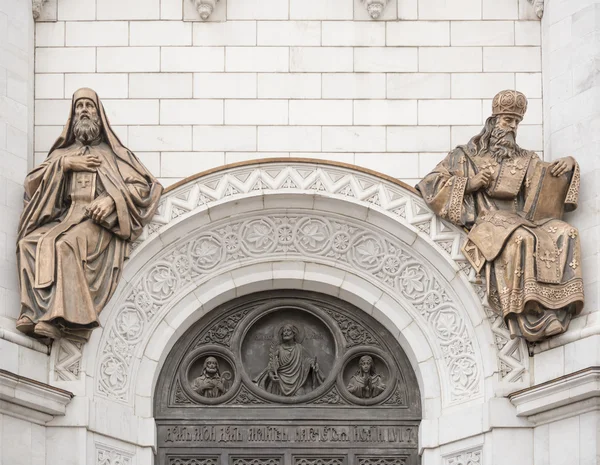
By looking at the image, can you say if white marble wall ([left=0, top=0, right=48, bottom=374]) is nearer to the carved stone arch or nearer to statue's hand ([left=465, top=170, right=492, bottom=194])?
the carved stone arch

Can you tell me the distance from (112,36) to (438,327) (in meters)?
4.62

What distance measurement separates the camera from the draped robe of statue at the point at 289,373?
19.8m

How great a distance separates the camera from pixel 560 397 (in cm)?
1848

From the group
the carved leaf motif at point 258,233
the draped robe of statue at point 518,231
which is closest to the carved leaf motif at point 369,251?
the draped robe of statue at point 518,231

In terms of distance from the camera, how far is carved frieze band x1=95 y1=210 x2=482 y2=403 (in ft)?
63.7

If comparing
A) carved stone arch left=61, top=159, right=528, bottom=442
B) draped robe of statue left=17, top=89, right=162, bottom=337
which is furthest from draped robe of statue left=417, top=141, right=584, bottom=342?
draped robe of statue left=17, top=89, right=162, bottom=337

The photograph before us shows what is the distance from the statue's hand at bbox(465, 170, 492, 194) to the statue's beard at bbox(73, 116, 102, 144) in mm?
3830

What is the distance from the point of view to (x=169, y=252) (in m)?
19.7

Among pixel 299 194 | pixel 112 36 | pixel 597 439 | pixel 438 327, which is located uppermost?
pixel 112 36

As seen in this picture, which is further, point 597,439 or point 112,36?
point 112,36

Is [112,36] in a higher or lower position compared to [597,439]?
higher

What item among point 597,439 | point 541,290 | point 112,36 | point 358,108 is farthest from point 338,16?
point 597,439

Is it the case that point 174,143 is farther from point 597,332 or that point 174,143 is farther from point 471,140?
point 597,332

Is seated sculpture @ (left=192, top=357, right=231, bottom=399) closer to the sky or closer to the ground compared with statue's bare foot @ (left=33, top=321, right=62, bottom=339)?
closer to the ground
